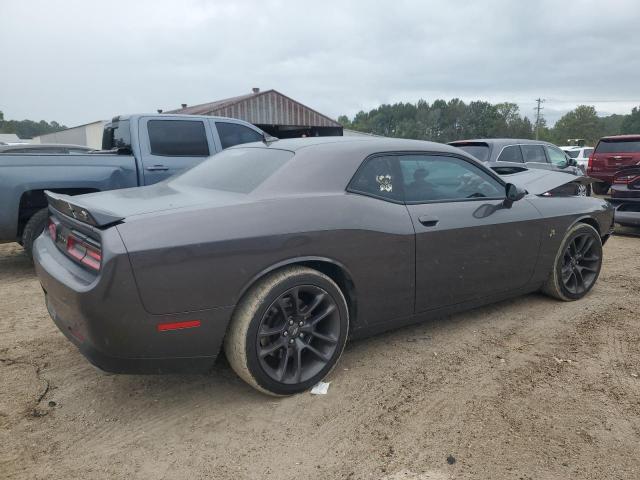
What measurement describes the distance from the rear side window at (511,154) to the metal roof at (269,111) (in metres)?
14.0

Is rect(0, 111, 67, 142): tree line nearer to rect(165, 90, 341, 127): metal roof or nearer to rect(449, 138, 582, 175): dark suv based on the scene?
rect(165, 90, 341, 127): metal roof

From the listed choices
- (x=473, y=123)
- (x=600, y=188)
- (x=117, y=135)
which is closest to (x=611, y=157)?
(x=600, y=188)

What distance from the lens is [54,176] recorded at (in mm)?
5195

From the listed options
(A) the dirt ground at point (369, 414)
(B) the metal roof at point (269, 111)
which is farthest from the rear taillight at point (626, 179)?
(B) the metal roof at point (269, 111)

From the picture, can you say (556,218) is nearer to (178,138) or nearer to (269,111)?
(178,138)

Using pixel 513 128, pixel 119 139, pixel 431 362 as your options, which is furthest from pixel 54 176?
pixel 513 128

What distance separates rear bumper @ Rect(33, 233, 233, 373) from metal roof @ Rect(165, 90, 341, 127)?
18346 mm

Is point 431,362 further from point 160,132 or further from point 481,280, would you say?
point 160,132

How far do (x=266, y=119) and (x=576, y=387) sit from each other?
2043cm

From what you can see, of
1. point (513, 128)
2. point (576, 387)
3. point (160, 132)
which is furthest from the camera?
point (513, 128)

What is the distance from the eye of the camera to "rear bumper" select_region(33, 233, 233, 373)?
221cm

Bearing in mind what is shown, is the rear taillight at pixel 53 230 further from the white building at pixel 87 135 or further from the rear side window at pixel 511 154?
the white building at pixel 87 135

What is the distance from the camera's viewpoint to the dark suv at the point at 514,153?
323 inches

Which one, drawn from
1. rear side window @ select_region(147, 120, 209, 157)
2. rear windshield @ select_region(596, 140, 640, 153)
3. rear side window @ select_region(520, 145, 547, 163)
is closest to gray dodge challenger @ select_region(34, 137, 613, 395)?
rear side window @ select_region(147, 120, 209, 157)
